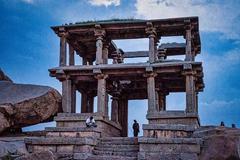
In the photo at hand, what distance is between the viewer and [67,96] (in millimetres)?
24484

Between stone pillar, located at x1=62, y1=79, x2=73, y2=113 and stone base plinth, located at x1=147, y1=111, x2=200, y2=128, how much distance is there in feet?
15.6

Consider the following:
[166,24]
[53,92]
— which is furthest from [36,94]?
[166,24]

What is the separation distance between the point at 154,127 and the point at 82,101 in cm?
1231

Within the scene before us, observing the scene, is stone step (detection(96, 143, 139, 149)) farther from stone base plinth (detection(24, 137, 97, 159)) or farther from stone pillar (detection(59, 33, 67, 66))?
stone pillar (detection(59, 33, 67, 66))

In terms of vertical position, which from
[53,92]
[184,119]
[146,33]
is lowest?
[184,119]

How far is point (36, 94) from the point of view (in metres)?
20.9

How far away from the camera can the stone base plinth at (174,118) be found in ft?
73.1

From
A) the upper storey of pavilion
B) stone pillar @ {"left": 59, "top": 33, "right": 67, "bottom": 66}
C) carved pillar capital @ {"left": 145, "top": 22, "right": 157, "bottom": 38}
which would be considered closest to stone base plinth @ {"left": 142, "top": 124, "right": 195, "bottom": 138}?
the upper storey of pavilion

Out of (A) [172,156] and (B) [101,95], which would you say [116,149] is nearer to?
(A) [172,156]

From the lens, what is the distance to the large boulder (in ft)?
65.5

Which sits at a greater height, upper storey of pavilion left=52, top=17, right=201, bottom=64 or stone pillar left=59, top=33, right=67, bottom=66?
upper storey of pavilion left=52, top=17, right=201, bottom=64

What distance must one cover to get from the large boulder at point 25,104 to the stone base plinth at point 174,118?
5264 millimetres

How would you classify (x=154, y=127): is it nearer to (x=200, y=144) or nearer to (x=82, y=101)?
(x=200, y=144)

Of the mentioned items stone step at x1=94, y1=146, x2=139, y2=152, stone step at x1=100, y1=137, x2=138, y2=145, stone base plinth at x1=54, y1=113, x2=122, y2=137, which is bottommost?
stone step at x1=94, y1=146, x2=139, y2=152
